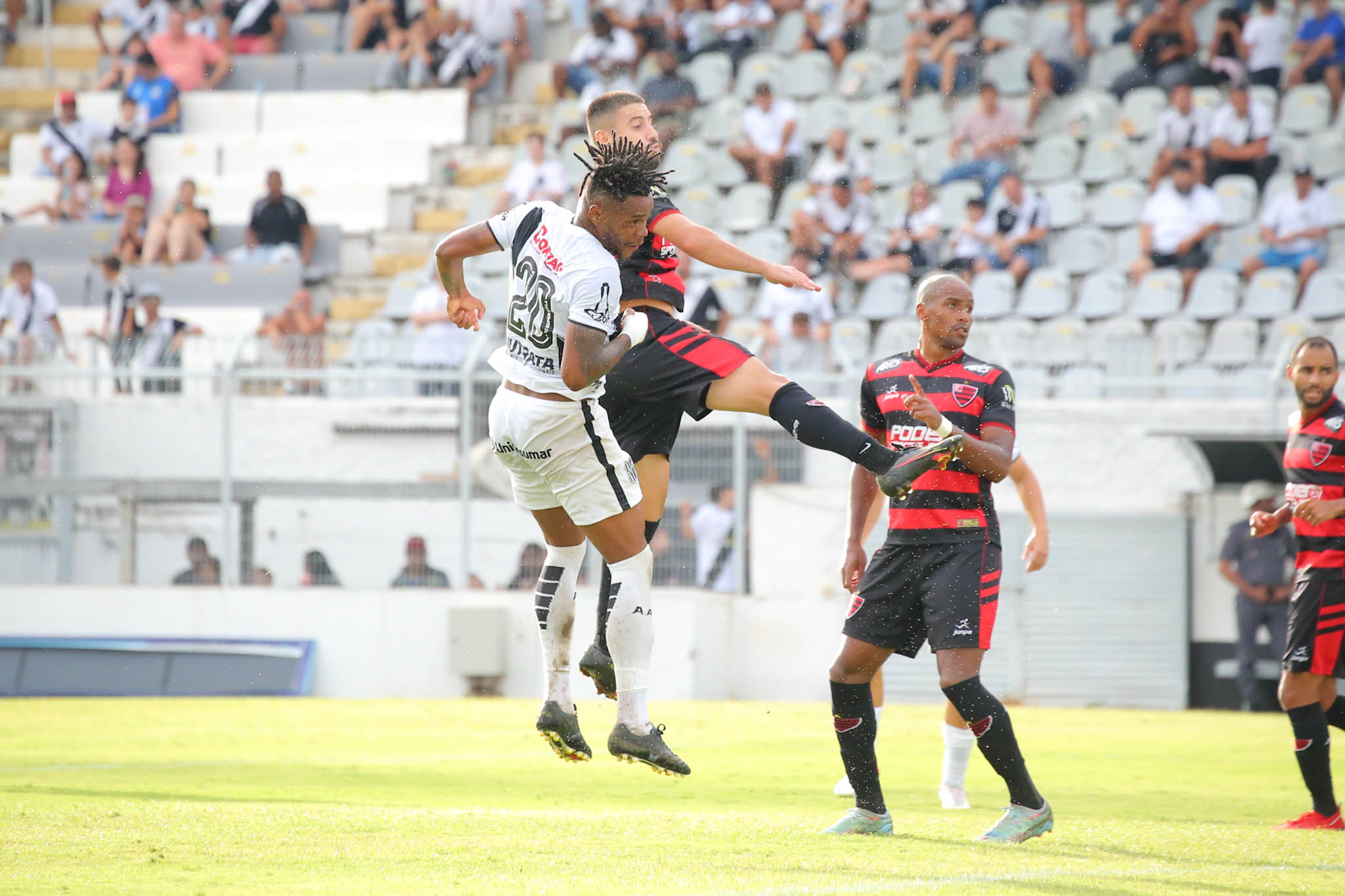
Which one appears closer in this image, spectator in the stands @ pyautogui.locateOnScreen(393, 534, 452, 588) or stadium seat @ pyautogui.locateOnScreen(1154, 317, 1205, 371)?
stadium seat @ pyautogui.locateOnScreen(1154, 317, 1205, 371)

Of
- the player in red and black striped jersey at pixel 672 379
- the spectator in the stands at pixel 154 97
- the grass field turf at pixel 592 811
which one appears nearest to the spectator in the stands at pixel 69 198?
the spectator in the stands at pixel 154 97

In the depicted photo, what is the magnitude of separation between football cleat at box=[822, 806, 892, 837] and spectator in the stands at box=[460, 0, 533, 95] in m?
19.4

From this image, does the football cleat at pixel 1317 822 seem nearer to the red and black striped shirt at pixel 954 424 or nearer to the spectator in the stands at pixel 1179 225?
the red and black striped shirt at pixel 954 424

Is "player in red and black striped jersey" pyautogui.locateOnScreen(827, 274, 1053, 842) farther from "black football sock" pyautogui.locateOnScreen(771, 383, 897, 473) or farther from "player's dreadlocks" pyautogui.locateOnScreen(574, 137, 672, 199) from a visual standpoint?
"player's dreadlocks" pyautogui.locateOnScreen(574, 137, 672, 199)

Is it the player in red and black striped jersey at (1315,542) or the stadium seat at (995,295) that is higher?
the stadium seat at (995,295)

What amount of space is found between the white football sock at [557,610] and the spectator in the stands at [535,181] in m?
14.3

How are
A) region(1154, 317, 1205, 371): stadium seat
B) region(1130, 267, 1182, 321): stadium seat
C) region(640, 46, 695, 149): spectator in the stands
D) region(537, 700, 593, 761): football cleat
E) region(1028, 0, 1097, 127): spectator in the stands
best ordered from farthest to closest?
region(640, 46, 695, 149): spectator in the stands < region(1028, 0, 1097, 127): spectator in the stands < region(1130, 267, 1182, 321): stadium seat < region(1154, 317, 1205, 371): stadium seat < region(537, 700, 593, 761): football cleat

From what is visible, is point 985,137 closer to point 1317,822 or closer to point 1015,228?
point 1015,228

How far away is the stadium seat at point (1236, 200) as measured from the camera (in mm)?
18688

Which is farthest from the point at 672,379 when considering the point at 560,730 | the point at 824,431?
the point at 560,730

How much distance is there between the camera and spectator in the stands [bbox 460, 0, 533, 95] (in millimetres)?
24513

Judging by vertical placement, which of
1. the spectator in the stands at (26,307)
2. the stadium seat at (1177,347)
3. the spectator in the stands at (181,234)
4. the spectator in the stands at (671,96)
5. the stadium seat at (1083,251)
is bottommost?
the stadium seat at (1177,347)

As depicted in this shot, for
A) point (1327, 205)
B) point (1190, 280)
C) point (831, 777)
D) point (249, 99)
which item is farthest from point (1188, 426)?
point (249, 99)

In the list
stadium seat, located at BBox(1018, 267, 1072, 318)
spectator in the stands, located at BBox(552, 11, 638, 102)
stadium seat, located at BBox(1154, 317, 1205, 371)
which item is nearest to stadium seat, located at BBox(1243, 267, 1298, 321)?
stadium seat, located at BBox(1154, 317, 1205, 371)
